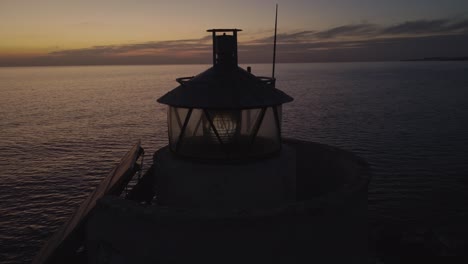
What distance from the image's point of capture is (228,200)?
8.37 metres

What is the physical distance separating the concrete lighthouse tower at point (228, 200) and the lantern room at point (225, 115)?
0.02m

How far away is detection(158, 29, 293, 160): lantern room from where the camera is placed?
27.5ft

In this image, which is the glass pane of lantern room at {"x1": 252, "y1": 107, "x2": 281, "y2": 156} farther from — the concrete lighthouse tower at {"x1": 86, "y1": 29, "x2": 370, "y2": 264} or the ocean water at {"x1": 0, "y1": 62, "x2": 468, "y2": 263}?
the ocean water at {"x1": 0, "y1": 62, "x2": 468, "y2": 263}

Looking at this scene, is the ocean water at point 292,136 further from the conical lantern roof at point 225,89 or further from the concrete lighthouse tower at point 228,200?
the conical lantern roof at point 225,89

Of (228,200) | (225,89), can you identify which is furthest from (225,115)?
(228,200)

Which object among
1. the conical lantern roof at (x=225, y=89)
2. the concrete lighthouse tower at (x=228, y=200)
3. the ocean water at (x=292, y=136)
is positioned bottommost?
the ocean water at (x=292, y=136)

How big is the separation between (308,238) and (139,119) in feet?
228

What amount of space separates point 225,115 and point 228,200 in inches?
78.2

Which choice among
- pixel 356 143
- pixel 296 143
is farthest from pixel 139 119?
pixel 296 143

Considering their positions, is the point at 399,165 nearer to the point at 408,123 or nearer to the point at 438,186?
the point at 438,186

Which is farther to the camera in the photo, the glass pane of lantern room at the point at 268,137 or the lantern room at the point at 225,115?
the glass pane of lantern room at the point at 268,137

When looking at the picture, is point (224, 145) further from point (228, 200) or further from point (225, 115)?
point (228, 200)

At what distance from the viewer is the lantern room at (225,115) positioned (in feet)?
27.5

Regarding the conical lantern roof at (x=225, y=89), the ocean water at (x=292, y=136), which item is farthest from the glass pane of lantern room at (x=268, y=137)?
the ocean water at (x=292, y=136)
